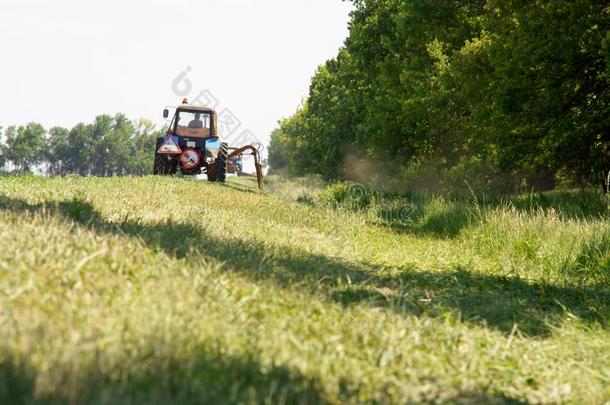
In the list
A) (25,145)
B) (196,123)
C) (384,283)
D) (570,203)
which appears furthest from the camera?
(25,145)

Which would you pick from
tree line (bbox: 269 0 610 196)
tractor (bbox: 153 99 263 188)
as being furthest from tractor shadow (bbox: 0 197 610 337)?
tractor (bbox: 153 99 263 188)

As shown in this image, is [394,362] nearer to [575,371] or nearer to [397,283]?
[575,371]

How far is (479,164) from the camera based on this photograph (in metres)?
25.8

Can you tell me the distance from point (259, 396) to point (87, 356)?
28.6 inches

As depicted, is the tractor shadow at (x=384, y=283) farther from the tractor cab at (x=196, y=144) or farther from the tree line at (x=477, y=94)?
the tractor cab at (x=196, y=144)

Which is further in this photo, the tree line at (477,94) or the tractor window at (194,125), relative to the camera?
the tractor window at (194,125)

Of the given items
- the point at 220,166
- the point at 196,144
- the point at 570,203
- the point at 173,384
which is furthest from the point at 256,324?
the point at 196,144

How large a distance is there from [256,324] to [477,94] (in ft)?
57.9

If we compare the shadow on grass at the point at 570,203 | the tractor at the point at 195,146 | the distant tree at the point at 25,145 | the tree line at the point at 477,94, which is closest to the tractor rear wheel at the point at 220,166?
the tractor at the point at 195,146

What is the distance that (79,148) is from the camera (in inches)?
5541

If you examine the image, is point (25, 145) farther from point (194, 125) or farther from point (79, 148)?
point (194, 125)

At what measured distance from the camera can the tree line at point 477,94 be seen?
51.7 feet

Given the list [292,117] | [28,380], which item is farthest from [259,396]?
[292,117]

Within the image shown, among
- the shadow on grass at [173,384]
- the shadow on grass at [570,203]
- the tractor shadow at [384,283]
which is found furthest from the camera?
the shadow on grass at [570,203]
